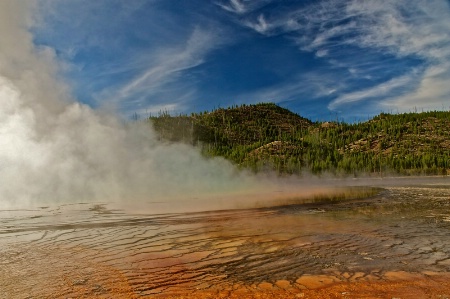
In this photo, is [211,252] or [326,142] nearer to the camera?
[211,252]

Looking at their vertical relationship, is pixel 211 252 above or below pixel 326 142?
below

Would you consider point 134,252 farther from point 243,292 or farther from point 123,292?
point 243,292

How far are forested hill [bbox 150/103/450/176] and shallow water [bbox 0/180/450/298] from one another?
66.9 metres

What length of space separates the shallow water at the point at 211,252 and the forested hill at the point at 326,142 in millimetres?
66861

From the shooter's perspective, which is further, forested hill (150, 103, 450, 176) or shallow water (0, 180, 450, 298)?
forested hill (150, 103, 450, 176)

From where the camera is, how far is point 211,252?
8531 millimetres

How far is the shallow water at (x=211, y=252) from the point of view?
248 inches

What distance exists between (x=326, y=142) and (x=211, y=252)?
115766mm

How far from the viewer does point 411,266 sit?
691 cm

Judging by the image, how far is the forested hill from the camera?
84.2 m

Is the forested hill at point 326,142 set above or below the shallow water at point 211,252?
above

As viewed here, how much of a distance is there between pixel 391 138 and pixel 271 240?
11252cm

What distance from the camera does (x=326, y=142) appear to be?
119 m

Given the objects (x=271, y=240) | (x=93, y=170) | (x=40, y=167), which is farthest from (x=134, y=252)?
(x=93, y=170)
